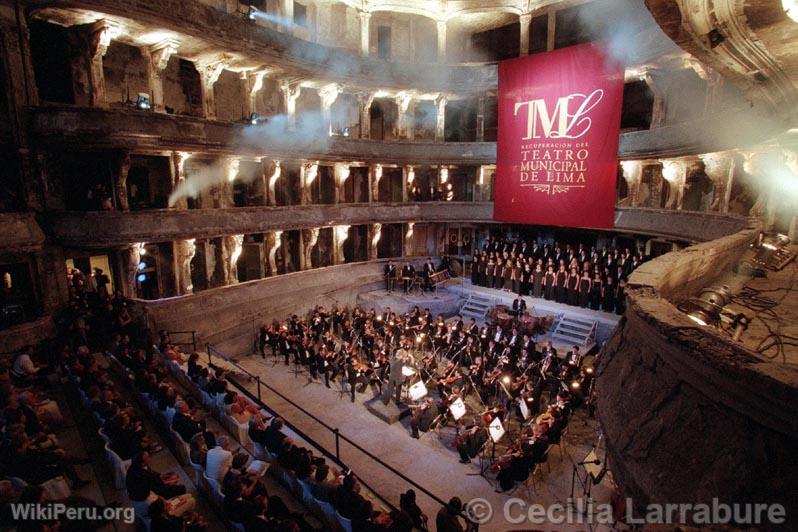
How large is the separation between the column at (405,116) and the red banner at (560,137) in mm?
5303

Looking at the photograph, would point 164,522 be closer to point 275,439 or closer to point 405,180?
point 275,439

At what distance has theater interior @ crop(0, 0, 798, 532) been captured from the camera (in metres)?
4.97

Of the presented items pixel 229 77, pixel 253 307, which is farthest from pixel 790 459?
pixel 229 77

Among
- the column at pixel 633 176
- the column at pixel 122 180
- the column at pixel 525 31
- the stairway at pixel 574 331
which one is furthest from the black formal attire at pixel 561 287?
the column at pixel 122 180

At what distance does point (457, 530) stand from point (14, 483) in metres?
6.55

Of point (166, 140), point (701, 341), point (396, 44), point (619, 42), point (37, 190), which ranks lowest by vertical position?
point (701, 341)

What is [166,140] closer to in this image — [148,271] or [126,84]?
[126,84]

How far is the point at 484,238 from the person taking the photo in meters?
28.8

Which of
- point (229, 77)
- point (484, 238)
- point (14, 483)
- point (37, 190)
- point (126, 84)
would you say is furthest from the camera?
point (484, 238)

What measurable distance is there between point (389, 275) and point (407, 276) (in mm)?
1022

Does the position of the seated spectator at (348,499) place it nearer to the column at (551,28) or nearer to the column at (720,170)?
the column at (720,170)

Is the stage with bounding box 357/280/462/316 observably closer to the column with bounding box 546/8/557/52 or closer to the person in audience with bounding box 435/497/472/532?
the column with bounding box 546/8/557/52

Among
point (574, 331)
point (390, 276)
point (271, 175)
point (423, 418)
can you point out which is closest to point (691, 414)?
point (423, 418)

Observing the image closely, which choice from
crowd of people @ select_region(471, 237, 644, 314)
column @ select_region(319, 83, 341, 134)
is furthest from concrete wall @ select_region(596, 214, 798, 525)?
column @ select_region(319, 83, 341, 134)
